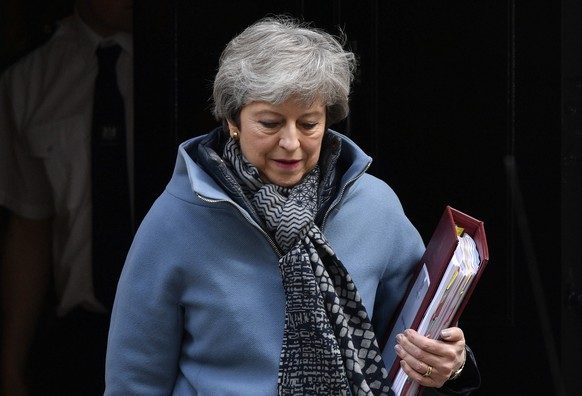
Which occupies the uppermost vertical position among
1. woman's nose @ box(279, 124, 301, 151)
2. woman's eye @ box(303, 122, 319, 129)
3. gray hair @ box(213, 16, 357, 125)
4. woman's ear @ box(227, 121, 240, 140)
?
gray hair @ box(213, 16, 357, 125)

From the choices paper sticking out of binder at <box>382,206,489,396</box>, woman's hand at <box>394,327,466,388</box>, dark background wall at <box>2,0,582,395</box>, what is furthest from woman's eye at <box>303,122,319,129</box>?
dark background wall at <box>2,0,582,395</box>

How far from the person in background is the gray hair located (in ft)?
6.21

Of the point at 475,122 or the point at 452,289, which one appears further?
the point at 475,122

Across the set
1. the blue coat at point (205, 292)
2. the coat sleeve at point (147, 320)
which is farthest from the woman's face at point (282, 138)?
the coat sleeve at point (147, 320)

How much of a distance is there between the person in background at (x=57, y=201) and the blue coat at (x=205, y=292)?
1.90m

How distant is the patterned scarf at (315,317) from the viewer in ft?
9.61

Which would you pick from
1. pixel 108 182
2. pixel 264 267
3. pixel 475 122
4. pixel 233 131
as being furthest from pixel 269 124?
pixel 108 182

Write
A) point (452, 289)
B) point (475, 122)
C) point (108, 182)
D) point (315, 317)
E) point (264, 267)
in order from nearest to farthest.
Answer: point (452, 289), point (315, 317), point (264, 267), point (475, 122), point (108, 182)

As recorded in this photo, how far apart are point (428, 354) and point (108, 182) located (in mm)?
2369

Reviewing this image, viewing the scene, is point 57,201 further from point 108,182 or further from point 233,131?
point 233,131

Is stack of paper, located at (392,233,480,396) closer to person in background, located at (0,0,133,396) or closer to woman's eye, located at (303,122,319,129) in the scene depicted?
woman's eye, located at (303,122,319,129)

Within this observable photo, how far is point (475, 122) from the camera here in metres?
4.64

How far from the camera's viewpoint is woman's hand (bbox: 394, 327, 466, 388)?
2.85 meters

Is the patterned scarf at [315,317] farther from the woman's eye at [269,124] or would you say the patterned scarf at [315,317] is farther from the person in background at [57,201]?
the person in background at [57,201]
